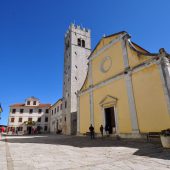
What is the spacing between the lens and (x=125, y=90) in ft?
43.2

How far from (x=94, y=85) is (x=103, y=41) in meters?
5.21

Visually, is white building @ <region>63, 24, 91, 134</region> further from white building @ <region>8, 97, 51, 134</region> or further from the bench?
white building @ <region>8, 97, 51, 134</region>

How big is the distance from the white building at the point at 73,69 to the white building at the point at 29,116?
19.3m

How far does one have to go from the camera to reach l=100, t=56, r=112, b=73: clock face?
15855mm

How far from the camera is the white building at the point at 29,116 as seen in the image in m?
42.0

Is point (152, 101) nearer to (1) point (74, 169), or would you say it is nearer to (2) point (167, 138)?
(2) point (167, 138)

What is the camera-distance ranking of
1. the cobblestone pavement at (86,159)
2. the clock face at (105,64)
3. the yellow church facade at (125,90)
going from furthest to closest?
1. the clock face at (105,64)
2. the yellow church facade at (125,90)
3. the cobblestone pavement at (86,159)

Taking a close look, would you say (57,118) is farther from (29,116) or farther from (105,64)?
(105,64)

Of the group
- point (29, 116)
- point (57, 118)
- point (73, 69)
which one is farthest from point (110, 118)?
point (29, 116)

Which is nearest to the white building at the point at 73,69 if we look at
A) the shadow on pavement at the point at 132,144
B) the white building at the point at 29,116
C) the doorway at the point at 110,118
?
the doorway at the point at 110,118

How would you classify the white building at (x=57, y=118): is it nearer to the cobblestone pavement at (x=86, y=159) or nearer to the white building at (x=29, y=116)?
the white building at (x=29, y=116)

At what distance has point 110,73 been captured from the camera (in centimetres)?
1541

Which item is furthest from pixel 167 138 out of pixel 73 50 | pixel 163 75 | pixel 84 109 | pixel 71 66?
pixel 73 50

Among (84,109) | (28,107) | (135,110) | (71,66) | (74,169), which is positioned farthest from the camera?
(28,107)
